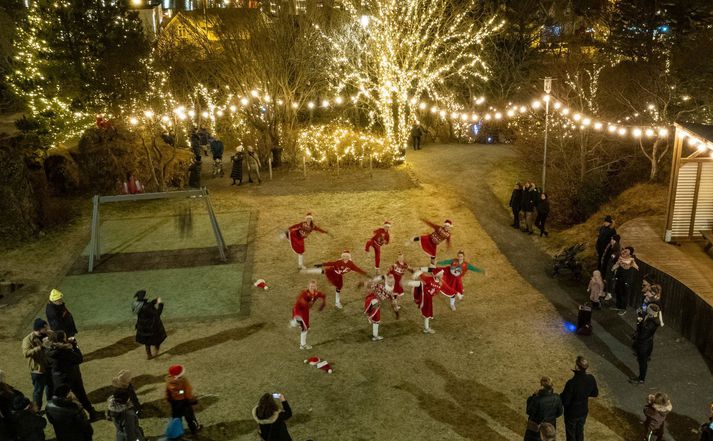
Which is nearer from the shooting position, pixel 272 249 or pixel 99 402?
pixel 99 402

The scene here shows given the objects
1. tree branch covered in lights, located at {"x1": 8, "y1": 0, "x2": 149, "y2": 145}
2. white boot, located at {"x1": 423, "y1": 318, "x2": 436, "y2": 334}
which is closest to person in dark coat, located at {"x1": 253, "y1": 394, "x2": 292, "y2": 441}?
white boot, located at {"x1": 423, "y1": 318, "x2": 436, "y2": 334}

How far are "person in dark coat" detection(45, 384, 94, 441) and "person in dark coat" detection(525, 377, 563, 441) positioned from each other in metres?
6.35

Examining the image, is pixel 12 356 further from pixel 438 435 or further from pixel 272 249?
pixel 438 435

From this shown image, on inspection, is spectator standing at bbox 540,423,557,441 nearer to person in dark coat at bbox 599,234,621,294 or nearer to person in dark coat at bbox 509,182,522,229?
person in dark coat at bbox 599,234,621,294

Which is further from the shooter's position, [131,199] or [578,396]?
[131,199]

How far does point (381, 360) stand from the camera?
1125 centimetres

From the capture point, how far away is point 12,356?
38.6 ft

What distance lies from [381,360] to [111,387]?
5246 mm

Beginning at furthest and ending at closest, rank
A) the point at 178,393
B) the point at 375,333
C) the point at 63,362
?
the point at 375,333, the point at 63,362, the point at 178,393

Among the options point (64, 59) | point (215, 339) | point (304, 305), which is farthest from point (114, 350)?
point (64, 59)

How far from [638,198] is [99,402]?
18.0m

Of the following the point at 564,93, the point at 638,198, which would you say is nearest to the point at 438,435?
the point at 638,198

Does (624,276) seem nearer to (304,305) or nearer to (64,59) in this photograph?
(304,305)

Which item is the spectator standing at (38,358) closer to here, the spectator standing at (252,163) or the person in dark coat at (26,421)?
the person in dark coat at (26,421)
